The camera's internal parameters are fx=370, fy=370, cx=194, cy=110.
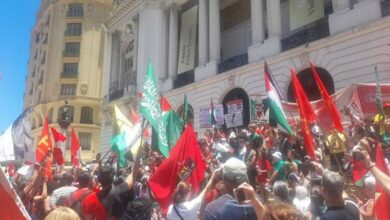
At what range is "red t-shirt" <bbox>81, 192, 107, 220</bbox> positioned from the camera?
3.77 m

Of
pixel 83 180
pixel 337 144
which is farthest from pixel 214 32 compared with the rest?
pixel 83 180

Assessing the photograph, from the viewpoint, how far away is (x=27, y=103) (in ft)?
168

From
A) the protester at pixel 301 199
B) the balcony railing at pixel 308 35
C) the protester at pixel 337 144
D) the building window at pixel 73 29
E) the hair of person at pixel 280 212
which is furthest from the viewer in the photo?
the building window at pixel 73 29

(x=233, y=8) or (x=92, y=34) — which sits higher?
(x=92, y=34)

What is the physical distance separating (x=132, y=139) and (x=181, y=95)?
1360cm

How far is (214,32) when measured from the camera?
22.5m

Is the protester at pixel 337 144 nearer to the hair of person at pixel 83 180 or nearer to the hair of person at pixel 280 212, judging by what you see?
the hair of person at pixel 83 180

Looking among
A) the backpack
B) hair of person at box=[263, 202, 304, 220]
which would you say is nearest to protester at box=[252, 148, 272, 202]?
the backpack

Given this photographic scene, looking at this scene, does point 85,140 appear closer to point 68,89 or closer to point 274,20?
point 68,89

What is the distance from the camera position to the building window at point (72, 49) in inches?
1761

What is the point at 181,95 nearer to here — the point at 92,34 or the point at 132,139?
the point at 132,139

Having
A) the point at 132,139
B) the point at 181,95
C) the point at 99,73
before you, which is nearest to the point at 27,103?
the point at 99,73

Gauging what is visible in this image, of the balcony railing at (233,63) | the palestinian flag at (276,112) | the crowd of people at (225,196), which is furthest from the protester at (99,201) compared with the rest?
the balcony railing at (233,63)

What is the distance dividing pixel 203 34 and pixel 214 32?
896 millimetres
